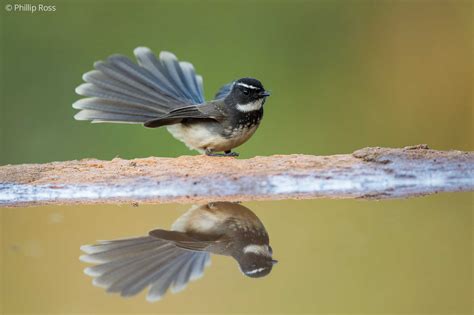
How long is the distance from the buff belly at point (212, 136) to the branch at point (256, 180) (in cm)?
69

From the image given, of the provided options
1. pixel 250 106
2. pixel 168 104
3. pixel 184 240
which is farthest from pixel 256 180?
pixel 168 104

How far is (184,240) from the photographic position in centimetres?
445

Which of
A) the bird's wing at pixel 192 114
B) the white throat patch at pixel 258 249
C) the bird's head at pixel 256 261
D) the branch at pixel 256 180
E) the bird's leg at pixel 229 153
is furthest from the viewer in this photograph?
the bird's leg at pixel 229 153

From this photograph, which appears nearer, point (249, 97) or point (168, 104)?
point (249, 97)

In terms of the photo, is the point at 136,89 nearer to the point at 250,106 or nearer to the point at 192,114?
the point at 192,114

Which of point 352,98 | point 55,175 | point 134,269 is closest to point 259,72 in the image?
point 352,98

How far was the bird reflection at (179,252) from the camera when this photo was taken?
13.1 feet

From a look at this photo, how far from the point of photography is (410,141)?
9.39 m

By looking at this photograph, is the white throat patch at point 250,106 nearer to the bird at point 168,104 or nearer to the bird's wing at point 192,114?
the bird at point 168,104

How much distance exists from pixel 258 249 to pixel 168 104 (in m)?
2.90

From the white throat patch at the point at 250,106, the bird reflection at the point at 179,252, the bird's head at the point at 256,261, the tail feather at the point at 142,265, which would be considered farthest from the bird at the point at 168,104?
the bird's head at the point at 256,261

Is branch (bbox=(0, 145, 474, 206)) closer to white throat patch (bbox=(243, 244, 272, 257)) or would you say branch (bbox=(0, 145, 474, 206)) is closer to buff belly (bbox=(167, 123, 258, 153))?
buff belly (bbox=(167, 123, 258, 153))

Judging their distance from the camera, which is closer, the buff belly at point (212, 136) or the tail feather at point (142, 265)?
the tail feather at point (142, 265)

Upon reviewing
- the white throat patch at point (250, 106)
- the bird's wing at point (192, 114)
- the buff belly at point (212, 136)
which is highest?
the white throat patch at point (250, 106)
